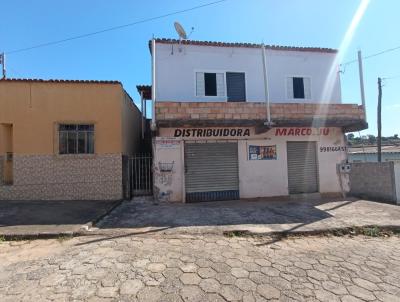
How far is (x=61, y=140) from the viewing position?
10.7 meters

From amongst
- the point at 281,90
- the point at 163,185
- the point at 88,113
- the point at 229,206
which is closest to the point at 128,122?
the point at 88,113

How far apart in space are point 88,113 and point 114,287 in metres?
8.26

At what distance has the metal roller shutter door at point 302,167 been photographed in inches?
464

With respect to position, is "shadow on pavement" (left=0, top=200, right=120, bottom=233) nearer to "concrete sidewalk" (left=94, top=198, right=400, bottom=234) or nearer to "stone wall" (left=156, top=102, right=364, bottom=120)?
"concrete sidewalk" (left=94, top=198, right=400, bottom=234)

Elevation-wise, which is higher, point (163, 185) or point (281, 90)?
point (281, 90)

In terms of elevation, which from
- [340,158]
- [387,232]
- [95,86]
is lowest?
[387,232]

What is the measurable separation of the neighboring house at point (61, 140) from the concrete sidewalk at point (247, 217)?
1835 millimetres

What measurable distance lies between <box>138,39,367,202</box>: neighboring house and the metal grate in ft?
3.97

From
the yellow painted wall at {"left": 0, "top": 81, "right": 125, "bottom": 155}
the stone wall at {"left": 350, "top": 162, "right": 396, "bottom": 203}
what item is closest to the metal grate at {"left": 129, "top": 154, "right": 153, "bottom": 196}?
the yellow painted wall at {"left": 0, "top": 81, "right": 125, "bottom": 155}

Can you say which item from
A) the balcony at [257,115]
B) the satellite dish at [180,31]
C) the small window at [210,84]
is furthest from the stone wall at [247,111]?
the satellite dish at [180,31]

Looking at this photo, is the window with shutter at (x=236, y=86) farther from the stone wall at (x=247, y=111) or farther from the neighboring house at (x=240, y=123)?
the stone wall at (x=247, y=111)

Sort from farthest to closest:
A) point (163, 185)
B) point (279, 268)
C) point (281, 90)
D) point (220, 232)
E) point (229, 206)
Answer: point (281, 90) → point (163, 185) → point (229, 206) → point (220, 232) → point (279, 268)

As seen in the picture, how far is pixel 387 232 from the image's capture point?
282 inches

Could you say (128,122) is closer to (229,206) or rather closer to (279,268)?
(229,206)
